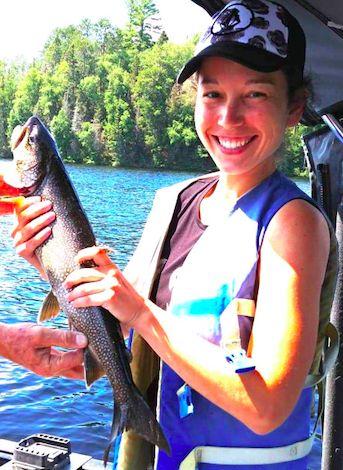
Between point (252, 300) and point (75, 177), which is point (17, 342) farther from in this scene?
point (75, 177)

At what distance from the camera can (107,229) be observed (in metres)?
26.4

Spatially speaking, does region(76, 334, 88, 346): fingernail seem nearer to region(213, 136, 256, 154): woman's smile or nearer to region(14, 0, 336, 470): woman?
region(14, 0, 336, 470): woman

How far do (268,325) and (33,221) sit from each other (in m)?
1.09

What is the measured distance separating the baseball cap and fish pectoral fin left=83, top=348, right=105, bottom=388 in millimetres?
1279

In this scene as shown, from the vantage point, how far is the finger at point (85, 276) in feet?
7.79

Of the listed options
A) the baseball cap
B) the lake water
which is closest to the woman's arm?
the baseball cap

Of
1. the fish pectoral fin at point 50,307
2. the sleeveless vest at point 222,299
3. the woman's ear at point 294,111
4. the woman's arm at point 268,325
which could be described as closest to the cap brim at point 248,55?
the woman's ear at point 294,111

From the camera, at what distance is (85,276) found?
7.83ft

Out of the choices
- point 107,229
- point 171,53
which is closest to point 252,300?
point 107,229

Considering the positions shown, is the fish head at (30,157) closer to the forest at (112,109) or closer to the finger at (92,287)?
the finger at (92,287)

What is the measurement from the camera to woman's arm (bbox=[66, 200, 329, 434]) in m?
2.19

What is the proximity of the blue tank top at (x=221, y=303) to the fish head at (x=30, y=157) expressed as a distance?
2.53ft

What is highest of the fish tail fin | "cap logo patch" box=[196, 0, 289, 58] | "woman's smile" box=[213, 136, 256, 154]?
"cap logo patch" box=[196, 0, 289, 58]

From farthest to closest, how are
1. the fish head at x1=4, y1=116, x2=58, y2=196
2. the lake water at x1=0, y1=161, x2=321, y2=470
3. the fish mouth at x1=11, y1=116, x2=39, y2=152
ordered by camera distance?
1. the lake water at x1=0, y1=161, x2=321, y2=470
2. the fish mouth at x1=11, y1=116, x2=39, y2=152
3. the fish head at x1=4, y1=116, x2=58, y2=196
